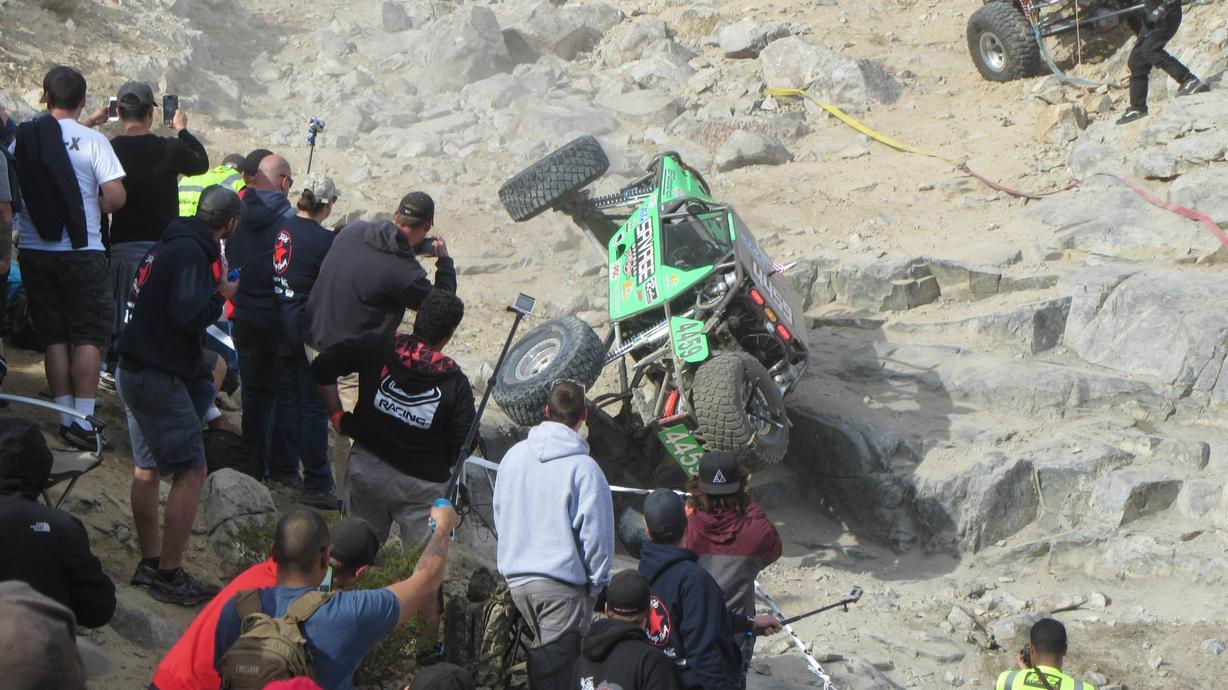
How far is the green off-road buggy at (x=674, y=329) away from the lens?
28.0ft

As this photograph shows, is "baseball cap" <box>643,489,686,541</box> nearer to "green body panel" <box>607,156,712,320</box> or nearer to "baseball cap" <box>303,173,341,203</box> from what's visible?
"baseball cap" <box>303,173,341,203</box>

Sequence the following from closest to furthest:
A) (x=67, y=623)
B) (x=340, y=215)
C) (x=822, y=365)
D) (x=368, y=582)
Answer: (x=67, y=623) < (x=368, y=582) < (x=822, y=365) < (x=340, y=215)

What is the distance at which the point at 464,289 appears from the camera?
13.4 metres

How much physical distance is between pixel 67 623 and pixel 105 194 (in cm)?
485

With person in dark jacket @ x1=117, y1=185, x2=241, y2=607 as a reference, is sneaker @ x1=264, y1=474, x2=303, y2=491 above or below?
below

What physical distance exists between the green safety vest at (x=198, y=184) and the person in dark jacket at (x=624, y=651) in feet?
15.2

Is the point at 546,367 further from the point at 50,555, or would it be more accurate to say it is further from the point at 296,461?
the point at 50,555

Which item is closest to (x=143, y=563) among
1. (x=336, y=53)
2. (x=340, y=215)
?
(x=340, y=215)

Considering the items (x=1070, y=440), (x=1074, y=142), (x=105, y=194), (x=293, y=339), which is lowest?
(x=1070, y=440)

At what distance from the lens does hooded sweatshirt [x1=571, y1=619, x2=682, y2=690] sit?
4152mm

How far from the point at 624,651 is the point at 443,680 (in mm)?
785

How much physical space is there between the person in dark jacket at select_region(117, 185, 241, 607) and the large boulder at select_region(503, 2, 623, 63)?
540 inches

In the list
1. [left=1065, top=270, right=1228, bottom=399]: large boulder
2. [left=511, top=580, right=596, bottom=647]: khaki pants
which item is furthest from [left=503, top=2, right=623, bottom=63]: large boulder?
[left=511, top=580, right=596, bottom=647]: khaki pants

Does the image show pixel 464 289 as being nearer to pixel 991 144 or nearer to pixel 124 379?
pixel 991 144
